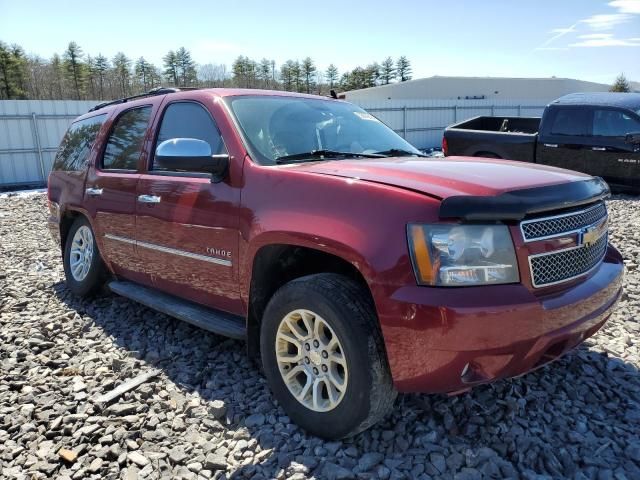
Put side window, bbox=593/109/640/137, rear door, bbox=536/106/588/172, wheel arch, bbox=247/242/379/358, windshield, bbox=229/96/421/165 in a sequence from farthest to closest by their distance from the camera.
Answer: rear door, bbox=536/106/588/172, side window, bbox=593/109/640/137, windshield, bbox=229/96/421/165, wheel arch, bbox=247/242/379/358

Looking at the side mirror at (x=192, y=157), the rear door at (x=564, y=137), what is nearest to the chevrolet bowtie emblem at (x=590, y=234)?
the side mirror at (x=192, y=157)

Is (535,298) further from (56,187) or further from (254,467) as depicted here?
(56,187)

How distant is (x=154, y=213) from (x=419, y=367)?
88.2 inches

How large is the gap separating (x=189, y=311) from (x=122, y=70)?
81.1 meters

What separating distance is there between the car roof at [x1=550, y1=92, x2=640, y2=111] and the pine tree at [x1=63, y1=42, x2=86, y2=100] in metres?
70.0

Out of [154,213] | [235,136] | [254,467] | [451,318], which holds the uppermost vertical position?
[235,136]

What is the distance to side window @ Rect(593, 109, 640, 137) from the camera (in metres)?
9.02

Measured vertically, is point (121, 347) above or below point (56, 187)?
below

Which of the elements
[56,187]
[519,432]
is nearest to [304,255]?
[519,432]

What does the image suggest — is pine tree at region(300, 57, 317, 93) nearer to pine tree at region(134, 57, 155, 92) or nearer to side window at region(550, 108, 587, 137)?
pine tree at region(134, 57, 155, 92)

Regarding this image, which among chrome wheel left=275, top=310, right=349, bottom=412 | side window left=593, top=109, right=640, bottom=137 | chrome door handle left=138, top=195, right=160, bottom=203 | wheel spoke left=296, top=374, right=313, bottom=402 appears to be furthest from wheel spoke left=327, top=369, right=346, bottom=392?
side window left=593, top=109, right=640, bottom=137

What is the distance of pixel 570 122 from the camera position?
9633 millimetres

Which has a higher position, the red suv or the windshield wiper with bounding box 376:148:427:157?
the windshield wiper with bounding box 376:148:427:157

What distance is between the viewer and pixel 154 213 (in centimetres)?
361
